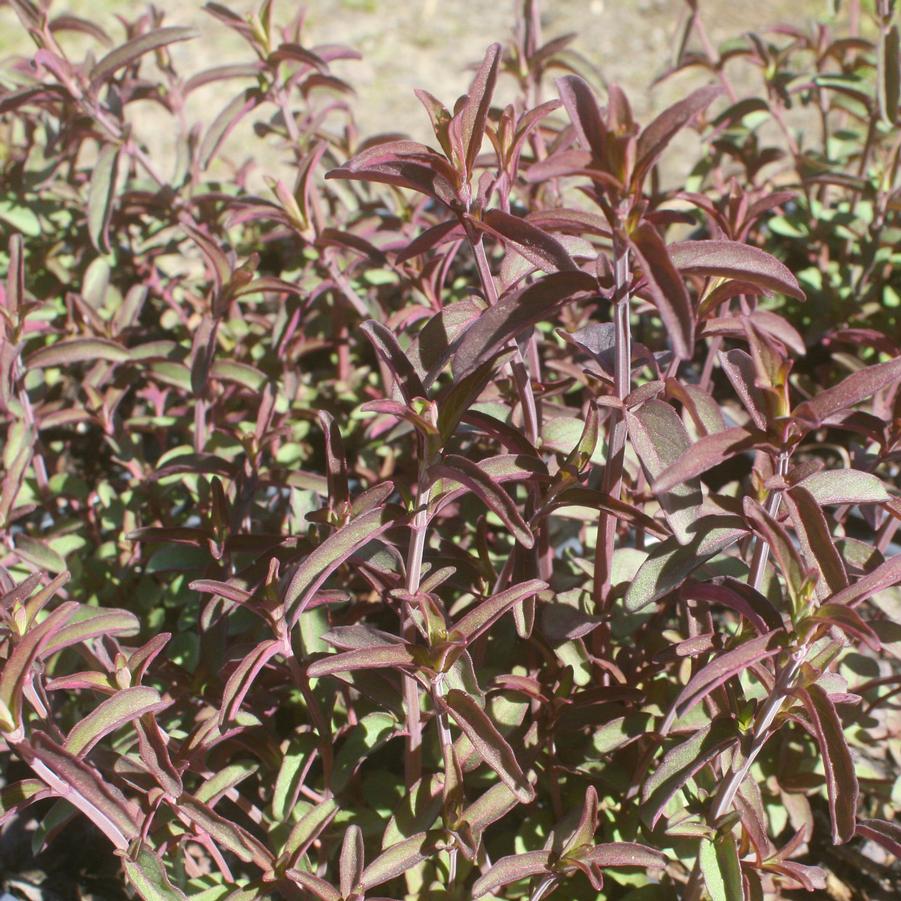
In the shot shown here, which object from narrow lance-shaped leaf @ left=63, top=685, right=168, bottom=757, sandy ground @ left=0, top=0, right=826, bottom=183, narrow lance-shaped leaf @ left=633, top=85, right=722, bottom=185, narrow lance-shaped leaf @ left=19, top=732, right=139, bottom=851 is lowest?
narrow lance-shaped leaf @ left=19, top=732, right=139, bottom=851

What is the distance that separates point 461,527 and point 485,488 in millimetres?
733

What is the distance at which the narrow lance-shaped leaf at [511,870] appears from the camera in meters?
1.16

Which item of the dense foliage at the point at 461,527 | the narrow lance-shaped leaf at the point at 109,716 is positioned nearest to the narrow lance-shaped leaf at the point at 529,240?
the dense foliage at the point at 461,527

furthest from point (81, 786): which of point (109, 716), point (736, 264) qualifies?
point (736, 264)

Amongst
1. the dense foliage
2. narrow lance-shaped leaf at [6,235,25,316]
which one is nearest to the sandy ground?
the dense foliage

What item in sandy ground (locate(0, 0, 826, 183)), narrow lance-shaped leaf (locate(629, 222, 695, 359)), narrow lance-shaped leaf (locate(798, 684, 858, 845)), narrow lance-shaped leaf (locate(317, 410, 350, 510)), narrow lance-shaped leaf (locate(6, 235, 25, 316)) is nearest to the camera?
narrow lance-shaped leaf (locate(629, 222, 695, 359))

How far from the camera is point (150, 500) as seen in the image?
5.92 feet

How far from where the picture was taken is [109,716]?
1.15 metres

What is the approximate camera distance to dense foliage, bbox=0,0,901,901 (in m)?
1.08

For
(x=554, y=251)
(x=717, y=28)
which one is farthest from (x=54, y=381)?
(x=717, y=28)

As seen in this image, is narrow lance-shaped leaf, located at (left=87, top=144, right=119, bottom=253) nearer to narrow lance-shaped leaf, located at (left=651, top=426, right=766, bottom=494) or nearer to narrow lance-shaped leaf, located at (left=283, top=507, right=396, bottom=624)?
narrow lance-shaped leaf, located at (left=283, top=507, right=396, bottom=624)

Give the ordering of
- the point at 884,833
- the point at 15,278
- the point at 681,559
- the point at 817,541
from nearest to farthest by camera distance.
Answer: the point at 817,541 < the point at 681,559 < the point at 884,833 < the point at 15,278

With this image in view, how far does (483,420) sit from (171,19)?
437cm

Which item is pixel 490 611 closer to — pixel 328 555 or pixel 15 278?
pixel 328 555
